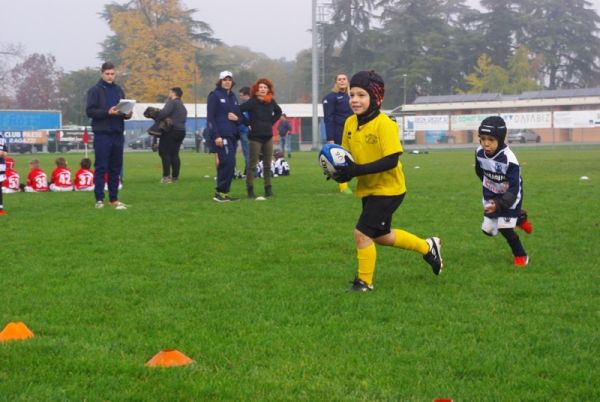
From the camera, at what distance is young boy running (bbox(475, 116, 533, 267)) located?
7.40 m

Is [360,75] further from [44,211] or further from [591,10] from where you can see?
[591,10]

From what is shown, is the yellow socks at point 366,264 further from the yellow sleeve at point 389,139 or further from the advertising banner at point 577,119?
the advertising banner at point 577,119

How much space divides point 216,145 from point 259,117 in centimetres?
81

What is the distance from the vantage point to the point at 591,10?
77062mm

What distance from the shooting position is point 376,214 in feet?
21.2

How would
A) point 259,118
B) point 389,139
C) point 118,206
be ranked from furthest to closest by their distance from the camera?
1. point 259,118
2. point 118,206
3. point 389,139

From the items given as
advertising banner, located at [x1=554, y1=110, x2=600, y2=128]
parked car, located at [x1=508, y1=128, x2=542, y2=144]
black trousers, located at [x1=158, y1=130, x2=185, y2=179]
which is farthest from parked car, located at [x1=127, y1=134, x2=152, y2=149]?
black trousers, located at [x1=158, y1=130, x2=185, y2=179]

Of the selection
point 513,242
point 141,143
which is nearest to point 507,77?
point 141,143

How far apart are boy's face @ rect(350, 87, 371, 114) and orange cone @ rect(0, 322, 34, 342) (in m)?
2.88

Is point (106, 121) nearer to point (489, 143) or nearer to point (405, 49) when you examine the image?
point (489, 143)

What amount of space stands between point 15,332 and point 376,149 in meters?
2.98

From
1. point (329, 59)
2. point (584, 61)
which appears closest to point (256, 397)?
point (329, 59)

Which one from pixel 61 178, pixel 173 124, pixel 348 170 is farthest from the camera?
pixel 173 124

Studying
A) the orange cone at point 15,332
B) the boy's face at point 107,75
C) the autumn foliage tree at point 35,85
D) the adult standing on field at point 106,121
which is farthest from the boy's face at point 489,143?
the autumn foliage tree at point 35,85
